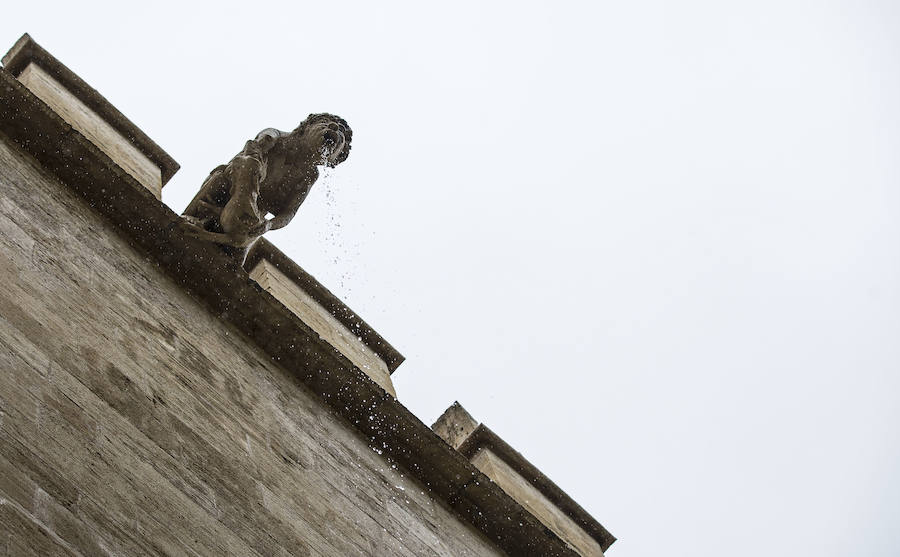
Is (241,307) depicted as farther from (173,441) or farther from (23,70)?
(23,70)

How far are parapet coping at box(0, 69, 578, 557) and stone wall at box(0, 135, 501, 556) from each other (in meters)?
0.10

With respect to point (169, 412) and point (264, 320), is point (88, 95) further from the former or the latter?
point (169, 412)

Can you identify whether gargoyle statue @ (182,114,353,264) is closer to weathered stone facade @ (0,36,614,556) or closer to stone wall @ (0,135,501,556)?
weathered stone facade @ (0,36,614,556)

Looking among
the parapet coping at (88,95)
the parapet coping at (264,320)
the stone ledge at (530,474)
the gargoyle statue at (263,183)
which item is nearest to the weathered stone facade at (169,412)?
the parapet coping at (264,320)

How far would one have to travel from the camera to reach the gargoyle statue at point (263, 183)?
6.52 m

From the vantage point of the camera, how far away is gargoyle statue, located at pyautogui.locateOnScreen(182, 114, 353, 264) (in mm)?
6523

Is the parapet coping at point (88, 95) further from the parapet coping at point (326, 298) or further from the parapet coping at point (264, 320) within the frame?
the parapet coping at point (264, 320)

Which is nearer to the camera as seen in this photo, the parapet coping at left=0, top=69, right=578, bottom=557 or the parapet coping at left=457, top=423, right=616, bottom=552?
the parapet coping at left=0, top=69, right=578, bottom=557

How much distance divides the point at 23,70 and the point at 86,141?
2.48 m

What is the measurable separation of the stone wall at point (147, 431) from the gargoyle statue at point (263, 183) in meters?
0.51

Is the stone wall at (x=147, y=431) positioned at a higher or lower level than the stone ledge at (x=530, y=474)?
lower

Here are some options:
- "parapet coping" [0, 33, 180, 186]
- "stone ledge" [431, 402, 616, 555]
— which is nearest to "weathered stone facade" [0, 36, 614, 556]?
"stone ledge" [431, 402, 616, 555]

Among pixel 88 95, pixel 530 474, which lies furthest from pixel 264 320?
pixel 530 474

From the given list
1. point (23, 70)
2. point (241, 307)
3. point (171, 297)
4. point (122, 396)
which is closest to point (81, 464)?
point (122, 396)
